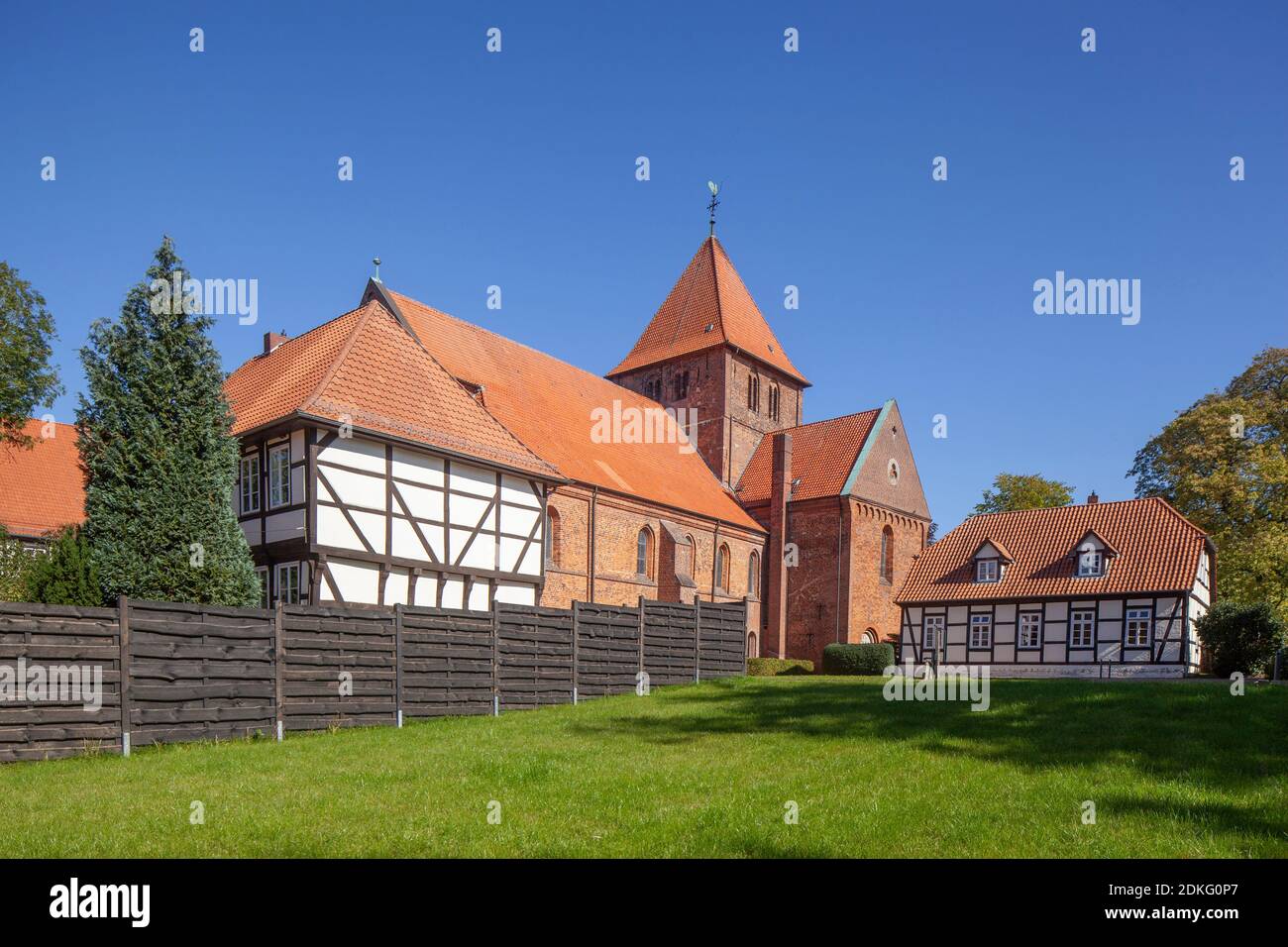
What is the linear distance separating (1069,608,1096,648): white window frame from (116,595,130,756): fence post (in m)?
28.5

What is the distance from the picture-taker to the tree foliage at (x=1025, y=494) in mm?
48219

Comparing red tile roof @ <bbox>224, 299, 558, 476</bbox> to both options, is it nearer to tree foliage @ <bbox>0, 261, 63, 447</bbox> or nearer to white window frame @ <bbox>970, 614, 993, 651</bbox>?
tree foliage @ <bbox>0, 261, 63, 447</bbox>

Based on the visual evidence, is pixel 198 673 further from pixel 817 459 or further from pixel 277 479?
pixel 817 459

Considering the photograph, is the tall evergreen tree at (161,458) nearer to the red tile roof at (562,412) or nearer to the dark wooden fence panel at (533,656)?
the dark wooden fence panel at (533,656)

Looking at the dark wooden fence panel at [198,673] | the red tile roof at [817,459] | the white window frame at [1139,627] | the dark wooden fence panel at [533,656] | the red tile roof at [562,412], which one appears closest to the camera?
the dark wooden fence panel at [198,673]

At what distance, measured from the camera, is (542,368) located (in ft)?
107

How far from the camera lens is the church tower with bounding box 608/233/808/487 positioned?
40000 mm

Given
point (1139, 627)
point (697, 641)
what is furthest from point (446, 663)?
point (1139, 627)

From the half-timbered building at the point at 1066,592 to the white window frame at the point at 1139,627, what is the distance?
32mm

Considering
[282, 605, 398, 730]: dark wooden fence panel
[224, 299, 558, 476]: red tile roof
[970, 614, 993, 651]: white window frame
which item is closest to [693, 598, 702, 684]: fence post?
[224, 299, 558, 476]: red tile roof

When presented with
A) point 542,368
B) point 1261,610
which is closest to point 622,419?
point 542,368

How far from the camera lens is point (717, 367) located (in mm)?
40094

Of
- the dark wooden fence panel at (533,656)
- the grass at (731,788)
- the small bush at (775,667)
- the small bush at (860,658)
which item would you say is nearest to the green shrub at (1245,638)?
the small bush at (860,658)
